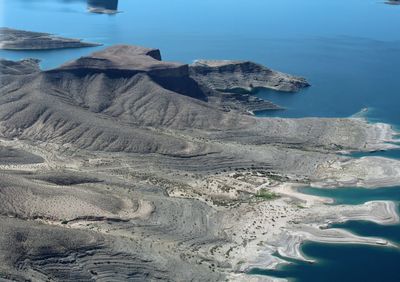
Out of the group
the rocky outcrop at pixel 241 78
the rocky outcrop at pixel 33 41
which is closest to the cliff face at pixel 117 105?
the rocky outcrop at pixel 241 78

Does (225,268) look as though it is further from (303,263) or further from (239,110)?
(239,110)

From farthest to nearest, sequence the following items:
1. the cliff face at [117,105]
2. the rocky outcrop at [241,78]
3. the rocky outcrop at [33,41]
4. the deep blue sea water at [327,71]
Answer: the rocky outcrop at [33,41] → the rocky outcrop at [241,78] → the cliff face at [117,105] → the deep blue sea water at [327,71]

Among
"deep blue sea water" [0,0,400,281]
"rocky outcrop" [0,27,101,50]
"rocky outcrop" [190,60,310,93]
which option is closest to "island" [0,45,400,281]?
"rocky outcrop" [190,60,310,93]

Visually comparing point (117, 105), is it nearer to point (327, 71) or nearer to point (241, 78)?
point (241, 78)

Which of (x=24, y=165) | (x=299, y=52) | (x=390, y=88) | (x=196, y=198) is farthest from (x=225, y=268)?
(x=299, y=52)

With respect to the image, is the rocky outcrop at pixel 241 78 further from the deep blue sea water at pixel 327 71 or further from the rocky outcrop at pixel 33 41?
the rocky outcrop at pixel 33 41

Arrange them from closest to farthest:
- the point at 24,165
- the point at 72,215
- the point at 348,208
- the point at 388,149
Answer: the point at 72,215, the point at 348,208, the point at 24,165, the point at 388,149

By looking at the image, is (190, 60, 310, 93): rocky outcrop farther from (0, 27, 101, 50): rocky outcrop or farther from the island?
(0, 27, 101, 50): rocky outcrop
